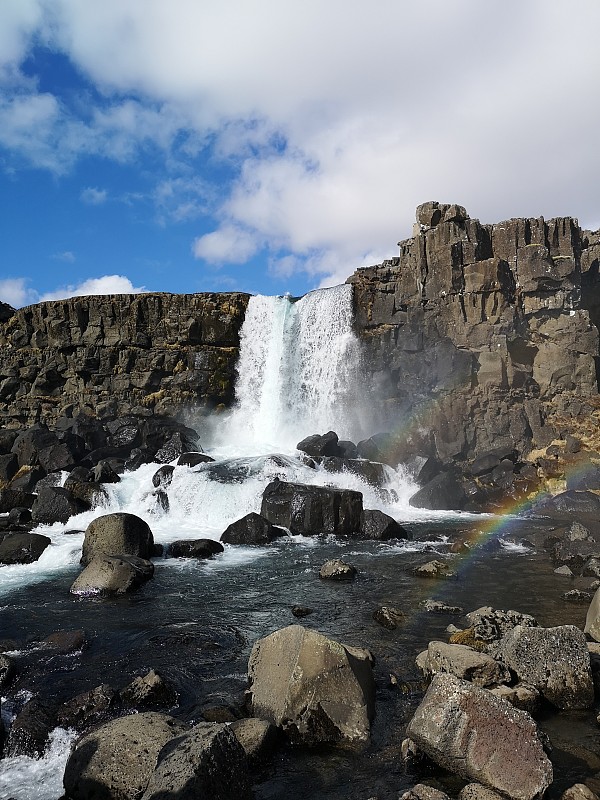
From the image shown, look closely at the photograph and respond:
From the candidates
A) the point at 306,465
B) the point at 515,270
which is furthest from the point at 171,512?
the point at 515,270

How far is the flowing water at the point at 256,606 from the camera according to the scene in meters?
7.91

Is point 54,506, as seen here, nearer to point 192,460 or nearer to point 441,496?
point 192,460

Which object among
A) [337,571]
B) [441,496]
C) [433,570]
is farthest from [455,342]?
[337,571]

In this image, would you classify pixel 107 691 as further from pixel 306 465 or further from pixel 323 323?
pixel 323 323

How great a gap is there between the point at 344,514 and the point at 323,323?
22.6 m

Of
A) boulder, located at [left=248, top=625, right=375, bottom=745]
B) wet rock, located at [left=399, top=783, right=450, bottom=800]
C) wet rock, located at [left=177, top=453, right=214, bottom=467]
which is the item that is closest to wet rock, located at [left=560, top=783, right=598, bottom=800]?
wet rock, located at [left=399, top=783, right=450, bottom=800]

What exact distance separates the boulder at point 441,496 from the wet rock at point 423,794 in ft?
80.5

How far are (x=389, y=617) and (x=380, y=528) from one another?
34.2 feet

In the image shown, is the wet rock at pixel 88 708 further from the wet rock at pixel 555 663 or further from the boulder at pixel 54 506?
the boulder at pixel 54 506

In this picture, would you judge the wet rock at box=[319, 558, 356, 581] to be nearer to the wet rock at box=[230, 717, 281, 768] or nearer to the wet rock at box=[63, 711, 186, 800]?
the wet rock at box=[230, 717, 281, 768]

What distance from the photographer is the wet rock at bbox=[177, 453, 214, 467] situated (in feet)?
104

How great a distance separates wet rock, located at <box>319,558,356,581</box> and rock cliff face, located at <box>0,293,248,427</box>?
1202 inches

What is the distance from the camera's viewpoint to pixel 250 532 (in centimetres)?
2298

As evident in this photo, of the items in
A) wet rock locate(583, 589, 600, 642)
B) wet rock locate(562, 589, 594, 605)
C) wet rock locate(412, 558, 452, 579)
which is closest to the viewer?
wet rock locate(583, 589, 600, 642)
